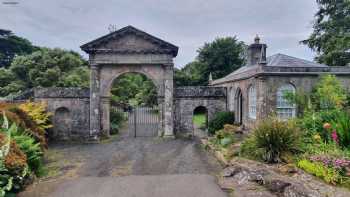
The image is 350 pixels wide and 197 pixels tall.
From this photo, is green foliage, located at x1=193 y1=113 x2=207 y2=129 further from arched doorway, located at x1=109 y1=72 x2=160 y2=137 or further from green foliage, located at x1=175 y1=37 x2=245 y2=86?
green foliage, located at x1=175 y1=37 x2=245 y2=86

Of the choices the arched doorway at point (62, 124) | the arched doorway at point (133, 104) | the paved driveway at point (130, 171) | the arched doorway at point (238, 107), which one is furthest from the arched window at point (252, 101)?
the arched doorway at point (62, 124)

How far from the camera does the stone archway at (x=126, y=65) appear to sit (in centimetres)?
1476

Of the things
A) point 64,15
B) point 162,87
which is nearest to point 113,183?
point 162,87

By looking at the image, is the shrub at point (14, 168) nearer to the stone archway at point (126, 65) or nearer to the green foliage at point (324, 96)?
A: the stone archway at point (126, 65)

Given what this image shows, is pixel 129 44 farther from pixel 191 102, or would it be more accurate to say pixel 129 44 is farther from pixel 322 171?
pixel 322 171

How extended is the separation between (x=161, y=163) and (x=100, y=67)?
840cm

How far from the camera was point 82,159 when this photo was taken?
10.4 meters

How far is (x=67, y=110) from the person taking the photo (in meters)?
15.6

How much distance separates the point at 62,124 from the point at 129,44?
6.87 metres

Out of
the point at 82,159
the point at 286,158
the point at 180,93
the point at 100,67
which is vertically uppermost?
the point at 100,67

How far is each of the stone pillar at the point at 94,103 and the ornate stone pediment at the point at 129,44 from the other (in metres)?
1.33

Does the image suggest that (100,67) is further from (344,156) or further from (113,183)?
(344,156)

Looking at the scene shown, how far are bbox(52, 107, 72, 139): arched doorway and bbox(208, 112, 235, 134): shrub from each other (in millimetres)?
9394

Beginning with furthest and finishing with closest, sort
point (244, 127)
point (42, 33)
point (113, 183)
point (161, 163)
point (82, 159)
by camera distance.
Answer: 1. point (42, 33)
2. point (244, 127)
3. point (82, 159)
4. point (161, 163)
5. point (113, 183)
